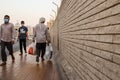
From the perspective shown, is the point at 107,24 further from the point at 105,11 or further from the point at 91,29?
the point at 91,29

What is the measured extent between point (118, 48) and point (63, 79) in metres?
5.48

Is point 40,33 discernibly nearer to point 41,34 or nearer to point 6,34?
point 41,34

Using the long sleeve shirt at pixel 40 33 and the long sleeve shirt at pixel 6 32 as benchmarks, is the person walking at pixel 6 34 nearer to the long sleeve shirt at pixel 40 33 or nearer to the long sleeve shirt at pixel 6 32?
the long sleeve shirt at pixel 6 32

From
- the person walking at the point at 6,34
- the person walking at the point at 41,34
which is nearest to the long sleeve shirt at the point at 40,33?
the person walking at the point at 41,34

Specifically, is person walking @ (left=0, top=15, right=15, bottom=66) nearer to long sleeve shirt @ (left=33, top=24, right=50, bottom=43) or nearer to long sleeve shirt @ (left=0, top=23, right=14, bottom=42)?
long sleeve shirt @ (left=0, top=23, right=14, bottom=42)

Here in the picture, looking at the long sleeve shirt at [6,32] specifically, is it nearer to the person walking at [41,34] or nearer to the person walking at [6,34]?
the person walking at [6,34]

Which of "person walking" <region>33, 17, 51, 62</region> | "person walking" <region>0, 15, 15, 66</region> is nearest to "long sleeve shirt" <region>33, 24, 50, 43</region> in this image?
"person walking" <region>33, 17, 51, 62</region>

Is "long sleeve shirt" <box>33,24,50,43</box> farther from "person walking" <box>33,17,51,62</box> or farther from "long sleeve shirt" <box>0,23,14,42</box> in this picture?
"long sleeve shirt" <box>0,23,14,42</box>

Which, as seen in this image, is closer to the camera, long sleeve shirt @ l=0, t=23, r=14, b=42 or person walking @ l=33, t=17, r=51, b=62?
long sleeve shirt @ l=0, t=23, r=14, b=42

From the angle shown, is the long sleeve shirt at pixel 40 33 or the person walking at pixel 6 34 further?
the long sleeve shirt at pixel 40 33

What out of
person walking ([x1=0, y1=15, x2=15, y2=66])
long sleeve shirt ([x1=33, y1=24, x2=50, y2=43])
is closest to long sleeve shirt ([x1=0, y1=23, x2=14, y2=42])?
person walking ([x1=0, y1=15, x2=15, y2=66])

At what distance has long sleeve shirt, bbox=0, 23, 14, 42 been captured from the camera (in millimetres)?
11086

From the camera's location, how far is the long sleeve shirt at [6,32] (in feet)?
36.4

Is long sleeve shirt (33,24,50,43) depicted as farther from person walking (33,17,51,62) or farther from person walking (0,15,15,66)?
person walking (0,15,15,66)
